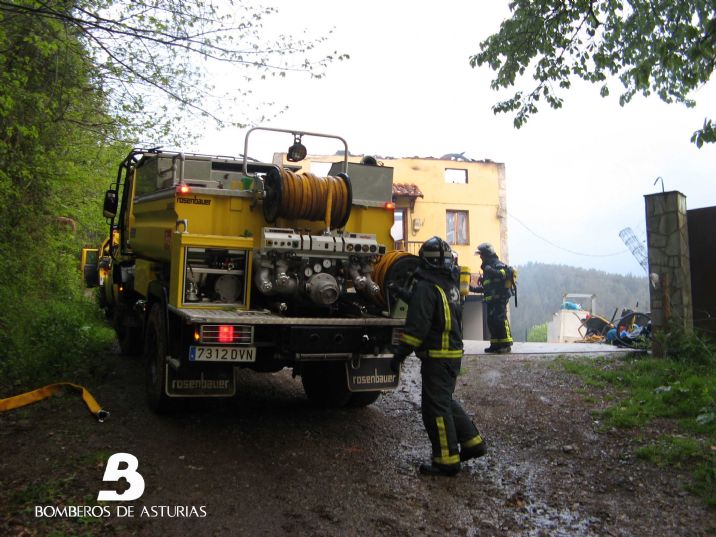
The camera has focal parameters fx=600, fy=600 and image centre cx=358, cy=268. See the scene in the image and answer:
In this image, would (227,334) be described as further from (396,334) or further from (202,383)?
(396,334)

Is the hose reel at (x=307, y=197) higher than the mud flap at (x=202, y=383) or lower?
higher

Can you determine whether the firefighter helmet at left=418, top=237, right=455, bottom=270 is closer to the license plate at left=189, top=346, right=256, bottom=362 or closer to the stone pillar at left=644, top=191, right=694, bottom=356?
the license plate at left=189, top=346, right=256, bottom=362

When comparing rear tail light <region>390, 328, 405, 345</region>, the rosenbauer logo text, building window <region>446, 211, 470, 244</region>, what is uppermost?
building window <region>446, 211, 470, 244</region>

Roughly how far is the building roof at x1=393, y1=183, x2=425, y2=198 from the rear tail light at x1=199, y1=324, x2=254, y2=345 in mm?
19506

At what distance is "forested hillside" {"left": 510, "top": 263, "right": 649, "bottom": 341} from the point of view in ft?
166

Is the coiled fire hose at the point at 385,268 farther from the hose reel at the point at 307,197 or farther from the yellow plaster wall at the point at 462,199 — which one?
the yellow plaster wall at the point at 462,199

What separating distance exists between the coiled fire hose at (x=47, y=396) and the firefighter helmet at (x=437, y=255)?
10.3 ft

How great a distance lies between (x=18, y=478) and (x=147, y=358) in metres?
1.98

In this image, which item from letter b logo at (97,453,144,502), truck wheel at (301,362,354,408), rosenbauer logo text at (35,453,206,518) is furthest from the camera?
truck wheel at (301,362,354,408)

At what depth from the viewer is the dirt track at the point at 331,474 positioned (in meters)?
3.54

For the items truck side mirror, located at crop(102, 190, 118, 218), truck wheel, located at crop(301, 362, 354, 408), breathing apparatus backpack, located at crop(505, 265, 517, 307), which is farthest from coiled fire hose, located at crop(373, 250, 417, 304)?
breathing apparatus backpack, located at crop(505, 265, 517, 307)

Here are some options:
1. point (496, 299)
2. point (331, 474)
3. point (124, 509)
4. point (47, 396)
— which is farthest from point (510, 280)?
point (124, 509)

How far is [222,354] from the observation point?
4520mm

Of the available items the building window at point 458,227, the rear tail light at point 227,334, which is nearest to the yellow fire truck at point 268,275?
the rear tail light at point 227,334
